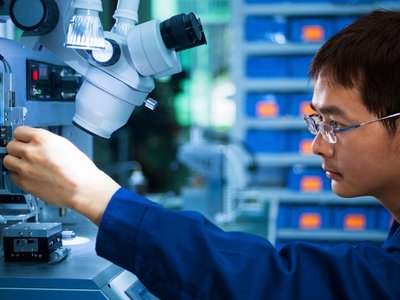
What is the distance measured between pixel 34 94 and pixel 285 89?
277cm

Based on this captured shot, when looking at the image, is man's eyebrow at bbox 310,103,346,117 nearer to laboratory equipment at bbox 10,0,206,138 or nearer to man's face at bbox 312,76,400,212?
man's face at bbox 312,76,400,212

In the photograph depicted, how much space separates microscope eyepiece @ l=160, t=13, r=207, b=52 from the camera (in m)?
1.00

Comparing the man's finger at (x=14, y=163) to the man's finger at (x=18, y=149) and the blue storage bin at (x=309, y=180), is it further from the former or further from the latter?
the blue storage bin at (x=309, y=180)

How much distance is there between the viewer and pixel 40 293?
0.95 m

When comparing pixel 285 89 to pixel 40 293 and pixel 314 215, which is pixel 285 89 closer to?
pixel 314 215

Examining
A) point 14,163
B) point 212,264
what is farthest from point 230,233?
point 14,163

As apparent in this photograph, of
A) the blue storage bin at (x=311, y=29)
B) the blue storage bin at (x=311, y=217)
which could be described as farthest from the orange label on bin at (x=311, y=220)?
the blue storage bin at (x=311, y=29)

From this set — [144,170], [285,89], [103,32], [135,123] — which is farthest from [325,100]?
[144,170]

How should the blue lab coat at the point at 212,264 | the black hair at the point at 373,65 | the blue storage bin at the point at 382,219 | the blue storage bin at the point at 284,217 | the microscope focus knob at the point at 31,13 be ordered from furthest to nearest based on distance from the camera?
1. the blue storage bin at the point at 284,217
2. the blue storage bin at the point at 382,219
3. the microscope focus knob at the point at 31,13
4. the black hair at the point at 373,65
5. the blue lab coat at the point at 212,264

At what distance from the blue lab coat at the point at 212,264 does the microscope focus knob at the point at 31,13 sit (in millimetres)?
426

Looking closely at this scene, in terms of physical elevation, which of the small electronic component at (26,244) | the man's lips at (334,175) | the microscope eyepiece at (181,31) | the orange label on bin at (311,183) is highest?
the microscope eyepiece at (181,31)

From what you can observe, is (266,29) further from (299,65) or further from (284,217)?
(284,217)

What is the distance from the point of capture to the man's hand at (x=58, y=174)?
0.85m

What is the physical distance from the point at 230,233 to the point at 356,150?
0.29 metres
